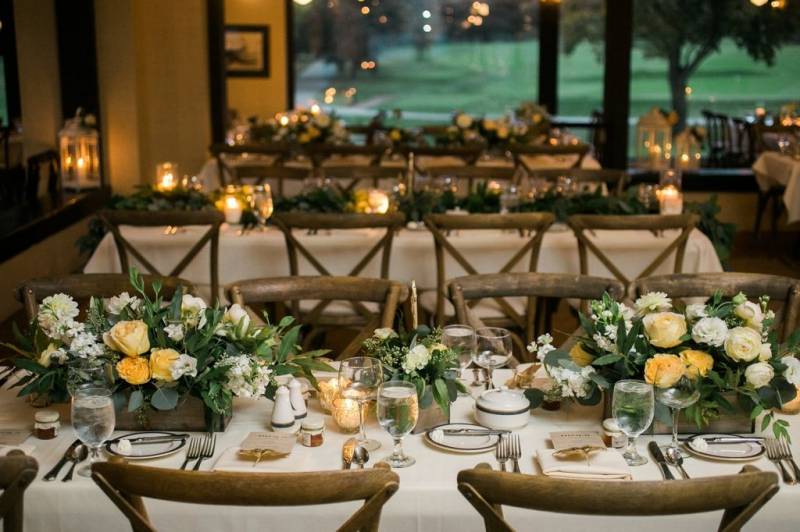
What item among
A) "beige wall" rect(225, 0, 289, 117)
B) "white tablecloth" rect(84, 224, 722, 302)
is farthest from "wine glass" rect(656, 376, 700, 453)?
"beige wall" rect(225, 0, 289, 117)

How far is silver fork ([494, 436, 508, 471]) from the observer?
96.3 inches

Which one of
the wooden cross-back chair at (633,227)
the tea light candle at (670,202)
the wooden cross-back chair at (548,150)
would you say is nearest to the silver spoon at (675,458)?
the wooden cross-back chair at (633,227)

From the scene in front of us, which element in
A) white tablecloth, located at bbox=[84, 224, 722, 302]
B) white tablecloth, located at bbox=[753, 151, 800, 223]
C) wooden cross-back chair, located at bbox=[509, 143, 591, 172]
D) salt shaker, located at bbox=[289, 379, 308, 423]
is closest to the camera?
salt shaker, located at bbox=[289, 379, 308, 423]

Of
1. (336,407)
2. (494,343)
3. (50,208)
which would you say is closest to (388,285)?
(494,343)

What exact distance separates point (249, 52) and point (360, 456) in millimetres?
11288

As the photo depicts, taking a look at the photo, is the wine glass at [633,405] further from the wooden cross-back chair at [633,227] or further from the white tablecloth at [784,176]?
the white tablecloth at [784,176]

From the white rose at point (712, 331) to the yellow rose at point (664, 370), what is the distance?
0.08m

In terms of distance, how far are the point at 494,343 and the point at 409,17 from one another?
1174cm

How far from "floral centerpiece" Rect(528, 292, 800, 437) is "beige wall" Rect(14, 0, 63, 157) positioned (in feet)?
19.8

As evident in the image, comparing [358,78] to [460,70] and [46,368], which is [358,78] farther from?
[46,368]

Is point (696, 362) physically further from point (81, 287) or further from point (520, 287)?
point (81, 287)

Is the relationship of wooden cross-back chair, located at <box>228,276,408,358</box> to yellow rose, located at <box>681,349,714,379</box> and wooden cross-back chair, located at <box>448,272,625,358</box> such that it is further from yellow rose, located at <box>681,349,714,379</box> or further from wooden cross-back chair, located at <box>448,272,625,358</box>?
yellow rose, located at <box>681,349,714,379</box>

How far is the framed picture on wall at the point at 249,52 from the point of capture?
1317 centimetres

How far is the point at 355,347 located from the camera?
3395 millimetres
